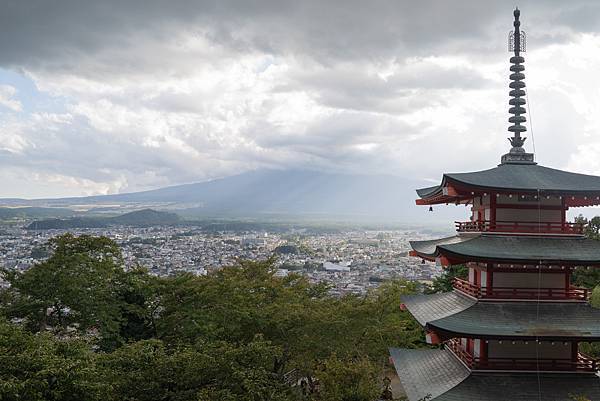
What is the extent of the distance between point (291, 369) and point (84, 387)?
1231 centimetres

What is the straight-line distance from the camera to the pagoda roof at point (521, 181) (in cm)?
1306

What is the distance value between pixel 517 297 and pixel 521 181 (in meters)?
3.08

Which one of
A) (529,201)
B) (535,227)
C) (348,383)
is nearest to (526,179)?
(529,201)

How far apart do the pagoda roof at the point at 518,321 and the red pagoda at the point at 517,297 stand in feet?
0.08

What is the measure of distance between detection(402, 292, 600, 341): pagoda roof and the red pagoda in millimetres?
25

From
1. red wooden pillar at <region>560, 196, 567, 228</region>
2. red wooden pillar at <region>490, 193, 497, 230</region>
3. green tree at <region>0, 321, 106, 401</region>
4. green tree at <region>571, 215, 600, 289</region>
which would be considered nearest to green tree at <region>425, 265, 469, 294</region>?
green tree at <region>571, 215, 600, 289</region>

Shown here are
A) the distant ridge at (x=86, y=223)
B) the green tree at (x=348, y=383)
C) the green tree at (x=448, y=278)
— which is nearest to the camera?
the green tree at (x=348, y=383)

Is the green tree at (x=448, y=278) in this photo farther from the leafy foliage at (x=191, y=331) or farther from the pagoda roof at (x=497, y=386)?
the pagoda roof at (x=497, y=386)

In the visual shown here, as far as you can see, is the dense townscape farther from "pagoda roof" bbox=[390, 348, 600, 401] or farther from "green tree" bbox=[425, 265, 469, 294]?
"pagoda roof" bbox=[390, 348, 600, 401]

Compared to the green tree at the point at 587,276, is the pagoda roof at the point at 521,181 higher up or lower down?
higher up

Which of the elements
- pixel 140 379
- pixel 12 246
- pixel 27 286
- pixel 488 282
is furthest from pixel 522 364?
pixel 12 246

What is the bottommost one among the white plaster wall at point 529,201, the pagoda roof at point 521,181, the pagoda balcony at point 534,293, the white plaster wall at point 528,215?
the pagoda balcony at point 534,293

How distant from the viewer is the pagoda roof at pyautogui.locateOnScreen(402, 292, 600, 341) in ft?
39.2

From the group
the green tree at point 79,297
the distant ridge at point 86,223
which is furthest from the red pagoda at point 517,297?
the distant ridge at point 86,223
